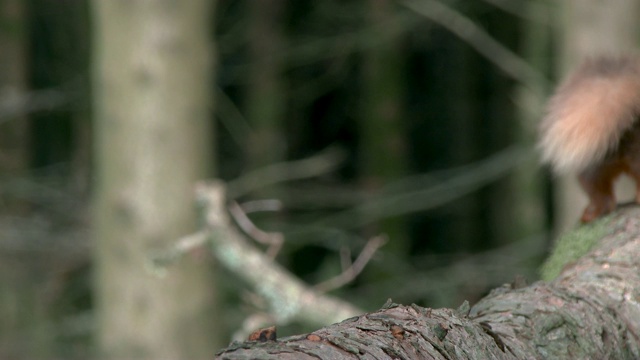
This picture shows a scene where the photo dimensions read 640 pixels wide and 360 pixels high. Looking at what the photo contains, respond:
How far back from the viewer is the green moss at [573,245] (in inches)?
56.4

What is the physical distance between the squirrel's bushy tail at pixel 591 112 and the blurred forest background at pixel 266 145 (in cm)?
159

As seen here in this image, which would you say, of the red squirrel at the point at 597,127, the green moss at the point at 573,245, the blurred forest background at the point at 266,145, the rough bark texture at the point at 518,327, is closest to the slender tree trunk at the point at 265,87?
the blurred forest background at the point at 266,145

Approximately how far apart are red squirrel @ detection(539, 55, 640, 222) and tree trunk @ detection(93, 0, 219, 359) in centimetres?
186

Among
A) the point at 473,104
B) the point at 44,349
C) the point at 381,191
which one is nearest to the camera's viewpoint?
the point at 44,349

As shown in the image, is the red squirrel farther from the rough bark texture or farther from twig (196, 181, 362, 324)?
twig (196, 181, 362, 324)

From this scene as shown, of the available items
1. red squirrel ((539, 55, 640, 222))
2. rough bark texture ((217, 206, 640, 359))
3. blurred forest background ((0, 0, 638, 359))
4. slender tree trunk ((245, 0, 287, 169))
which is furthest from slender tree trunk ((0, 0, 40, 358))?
rough bark texture ((217, 206, 640, 359))

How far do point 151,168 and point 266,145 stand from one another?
2.76 m

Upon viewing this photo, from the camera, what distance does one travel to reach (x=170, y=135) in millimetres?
3436

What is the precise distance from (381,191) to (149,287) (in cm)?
313

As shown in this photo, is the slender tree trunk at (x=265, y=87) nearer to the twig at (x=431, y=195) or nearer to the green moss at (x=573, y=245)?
the twig at (x=431, y=195)

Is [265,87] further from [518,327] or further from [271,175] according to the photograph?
[518,327]

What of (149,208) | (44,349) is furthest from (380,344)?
(44,349)

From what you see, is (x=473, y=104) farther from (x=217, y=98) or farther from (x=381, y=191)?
(x=217, y=98)

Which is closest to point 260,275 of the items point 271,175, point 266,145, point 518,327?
point 518,327
